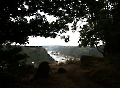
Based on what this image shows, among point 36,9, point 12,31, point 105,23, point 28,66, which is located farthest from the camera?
point 105,23

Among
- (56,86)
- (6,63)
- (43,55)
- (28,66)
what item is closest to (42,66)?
(56,86)

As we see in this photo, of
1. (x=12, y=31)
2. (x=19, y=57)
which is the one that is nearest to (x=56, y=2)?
(x=12, y=31)

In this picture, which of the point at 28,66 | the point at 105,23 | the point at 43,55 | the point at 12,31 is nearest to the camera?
the point at 12,31

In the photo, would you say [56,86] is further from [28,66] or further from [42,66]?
[28,66]

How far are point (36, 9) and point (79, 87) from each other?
649 centimetres

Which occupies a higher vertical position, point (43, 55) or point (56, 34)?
point (56, 34)

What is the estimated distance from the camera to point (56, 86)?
1095 centimetres

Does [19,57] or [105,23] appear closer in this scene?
[19,57]

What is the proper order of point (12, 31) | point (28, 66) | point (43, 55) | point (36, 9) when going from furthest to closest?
point (43, 55), point (28, 66), point (36, 9), point (12, 31)

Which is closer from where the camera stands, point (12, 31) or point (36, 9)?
point (12, 31)

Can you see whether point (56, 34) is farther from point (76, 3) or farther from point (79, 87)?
point (79, 87)

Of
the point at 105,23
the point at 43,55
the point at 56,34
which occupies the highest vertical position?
the point at 105,23

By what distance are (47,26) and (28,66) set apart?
2.00 metres

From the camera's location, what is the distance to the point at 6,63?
6.36m
